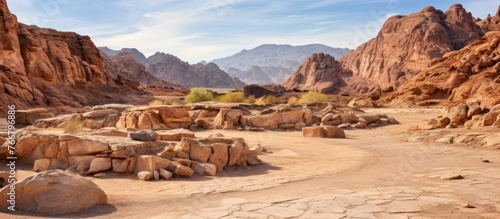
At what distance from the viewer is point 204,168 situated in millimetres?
8547

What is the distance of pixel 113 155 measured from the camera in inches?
338

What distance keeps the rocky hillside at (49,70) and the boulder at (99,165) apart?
22.7 m

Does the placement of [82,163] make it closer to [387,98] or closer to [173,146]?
[173,146]

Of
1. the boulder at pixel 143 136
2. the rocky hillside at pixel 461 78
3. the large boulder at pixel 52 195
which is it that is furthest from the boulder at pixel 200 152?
the rocky hillside at pixel 461 78

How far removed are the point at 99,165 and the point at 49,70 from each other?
3595 centimetres

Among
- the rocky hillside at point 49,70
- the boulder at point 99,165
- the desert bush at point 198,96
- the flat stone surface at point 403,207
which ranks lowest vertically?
the flat stone surface at point 403,207

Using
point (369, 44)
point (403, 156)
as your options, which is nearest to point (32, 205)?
point (403, 156)

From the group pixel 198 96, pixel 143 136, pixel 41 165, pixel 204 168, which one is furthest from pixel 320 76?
pixel 41 165

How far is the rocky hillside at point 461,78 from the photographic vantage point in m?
29.5

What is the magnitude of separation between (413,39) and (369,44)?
1839cm

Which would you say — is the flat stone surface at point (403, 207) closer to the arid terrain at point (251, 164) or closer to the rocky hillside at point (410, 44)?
the arid terrain at point (251, 164)

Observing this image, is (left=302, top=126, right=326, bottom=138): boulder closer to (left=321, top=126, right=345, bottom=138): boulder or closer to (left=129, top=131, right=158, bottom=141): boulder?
(left=321, top=126, right=345, bottom=138): boulder

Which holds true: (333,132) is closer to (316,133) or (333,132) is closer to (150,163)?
(316,133)

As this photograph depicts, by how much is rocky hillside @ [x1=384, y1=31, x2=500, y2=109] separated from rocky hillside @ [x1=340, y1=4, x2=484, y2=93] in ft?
92.2
